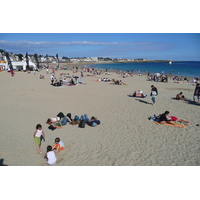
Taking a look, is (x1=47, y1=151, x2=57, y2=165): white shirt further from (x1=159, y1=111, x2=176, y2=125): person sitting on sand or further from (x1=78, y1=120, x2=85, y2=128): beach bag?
(x1=159, y1=111, x2=176, y2=125): person sitting on sand

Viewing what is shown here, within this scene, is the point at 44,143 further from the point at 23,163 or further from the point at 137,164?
the point at 137,164

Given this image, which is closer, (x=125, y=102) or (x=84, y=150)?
(x=84, y=150)

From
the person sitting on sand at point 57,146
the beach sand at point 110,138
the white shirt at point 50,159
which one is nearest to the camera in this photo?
the white shirt at point 50,159

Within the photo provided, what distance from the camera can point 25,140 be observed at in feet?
17.1

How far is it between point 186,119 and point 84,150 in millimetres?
4898

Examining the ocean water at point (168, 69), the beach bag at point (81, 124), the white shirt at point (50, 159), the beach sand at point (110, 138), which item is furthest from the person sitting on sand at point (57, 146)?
the ocean water at point (168, 69)

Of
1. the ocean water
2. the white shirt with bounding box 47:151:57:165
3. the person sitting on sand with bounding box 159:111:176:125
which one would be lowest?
the white shirt with bounding box 47:151:57:165

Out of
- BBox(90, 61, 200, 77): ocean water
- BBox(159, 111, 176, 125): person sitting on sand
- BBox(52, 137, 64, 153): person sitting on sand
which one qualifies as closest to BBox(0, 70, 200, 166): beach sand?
BBox(52, 137, 64, 153): person sitting on sand

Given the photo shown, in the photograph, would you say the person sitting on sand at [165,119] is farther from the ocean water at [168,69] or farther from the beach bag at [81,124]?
the ocean water at [168,69]

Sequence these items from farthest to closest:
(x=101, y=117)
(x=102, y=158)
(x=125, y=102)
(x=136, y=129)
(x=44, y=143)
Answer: (x=125, y=102) < (x=101, y=117) < (x=136, y=129) < (x=44, y=143) < (x=102, y=158)

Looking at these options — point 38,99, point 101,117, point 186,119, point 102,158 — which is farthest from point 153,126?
point 38,99

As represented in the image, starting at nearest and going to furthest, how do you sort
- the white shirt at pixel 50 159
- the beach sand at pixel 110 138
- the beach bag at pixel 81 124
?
the white shirt at pixel 50 159 < the beach sand at pixel 110 138 < the beach bag at pixel 81 124

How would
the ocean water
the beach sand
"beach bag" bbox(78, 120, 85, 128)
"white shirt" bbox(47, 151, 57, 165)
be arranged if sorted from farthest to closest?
1. the ocean water
2. "beach bag" bbox(78, 120, 85, 128)
3. the beach sand
4. "white shirt" bbox(47, 151, 57, 165)

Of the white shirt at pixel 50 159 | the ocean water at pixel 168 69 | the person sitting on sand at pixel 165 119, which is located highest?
the ocean water at pixel 168 69
